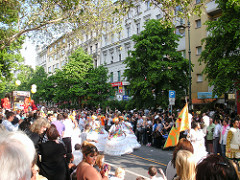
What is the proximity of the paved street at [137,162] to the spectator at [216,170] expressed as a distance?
239 inches

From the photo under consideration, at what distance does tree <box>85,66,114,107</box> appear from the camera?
1480 inches

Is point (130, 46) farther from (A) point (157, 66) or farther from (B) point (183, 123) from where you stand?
(B) point (183, 123)

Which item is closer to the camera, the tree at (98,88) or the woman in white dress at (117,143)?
the woman in white dress at (117,143)

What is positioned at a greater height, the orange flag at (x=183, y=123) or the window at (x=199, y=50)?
the window at (x=199, y=50)

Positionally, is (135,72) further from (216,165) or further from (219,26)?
(216,165)

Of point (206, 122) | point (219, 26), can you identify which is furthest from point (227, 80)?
point (206, 122)

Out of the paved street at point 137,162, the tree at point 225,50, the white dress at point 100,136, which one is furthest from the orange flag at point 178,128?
the tree at point 225,50

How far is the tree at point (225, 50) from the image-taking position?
55.3 ft

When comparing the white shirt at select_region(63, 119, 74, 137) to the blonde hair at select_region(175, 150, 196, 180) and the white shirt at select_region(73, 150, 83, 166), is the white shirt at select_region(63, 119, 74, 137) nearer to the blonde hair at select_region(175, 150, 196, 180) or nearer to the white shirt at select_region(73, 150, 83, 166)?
the white shirt at select_region(73, 150, 83, 166)

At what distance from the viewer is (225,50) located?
19031 millimetres

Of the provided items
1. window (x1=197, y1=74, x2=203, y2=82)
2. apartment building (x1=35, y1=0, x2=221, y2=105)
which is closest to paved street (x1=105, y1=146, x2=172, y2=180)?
apartment building (x1=35, y1=0, x2=221, y2=105)

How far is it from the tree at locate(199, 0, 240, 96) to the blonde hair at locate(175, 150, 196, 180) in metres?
14.9

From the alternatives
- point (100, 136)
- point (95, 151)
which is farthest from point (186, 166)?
point (100, 136)

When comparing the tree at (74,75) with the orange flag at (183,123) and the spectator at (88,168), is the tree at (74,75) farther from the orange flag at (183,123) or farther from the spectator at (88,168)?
the spectator at (88,168)
